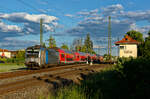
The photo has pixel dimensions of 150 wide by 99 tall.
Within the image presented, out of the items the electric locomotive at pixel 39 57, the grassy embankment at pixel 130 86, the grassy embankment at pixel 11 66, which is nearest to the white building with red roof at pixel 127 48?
the electric locomotive at pixel 39 57

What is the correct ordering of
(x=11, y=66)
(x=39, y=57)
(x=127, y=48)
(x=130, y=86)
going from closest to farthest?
(x=130, y=86) → (x=39, y=57) → (x=11, y=66) → (x=127, y=48)

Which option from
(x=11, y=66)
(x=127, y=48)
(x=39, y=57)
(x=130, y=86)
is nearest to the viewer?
(x=130, y=86)

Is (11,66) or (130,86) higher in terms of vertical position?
(130,86)

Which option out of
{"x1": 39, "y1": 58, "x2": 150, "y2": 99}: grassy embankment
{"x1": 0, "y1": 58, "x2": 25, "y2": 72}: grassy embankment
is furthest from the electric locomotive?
{"x1": 39, "y1": 58, "x2": 150, "y2": 99}: grassy embankment

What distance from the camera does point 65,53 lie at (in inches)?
1412

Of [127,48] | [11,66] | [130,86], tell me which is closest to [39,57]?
[130,86]

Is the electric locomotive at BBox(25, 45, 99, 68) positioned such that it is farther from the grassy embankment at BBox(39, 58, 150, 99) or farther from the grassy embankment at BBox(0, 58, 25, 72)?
the grassy embankment at BBox(39, 58, 150, 99)

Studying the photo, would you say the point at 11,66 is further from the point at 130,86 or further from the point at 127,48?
the point at 130,86

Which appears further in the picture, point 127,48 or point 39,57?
point 127,48

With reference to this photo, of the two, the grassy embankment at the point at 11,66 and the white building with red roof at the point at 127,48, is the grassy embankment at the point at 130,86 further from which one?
the white building with red roof at the point at 127,48

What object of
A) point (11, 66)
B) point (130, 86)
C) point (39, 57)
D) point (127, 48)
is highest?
point (127, 48)

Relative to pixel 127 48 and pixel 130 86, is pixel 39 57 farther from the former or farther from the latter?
pixel 127 48

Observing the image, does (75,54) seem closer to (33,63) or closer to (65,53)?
(65,53)

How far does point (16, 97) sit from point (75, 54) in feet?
114
